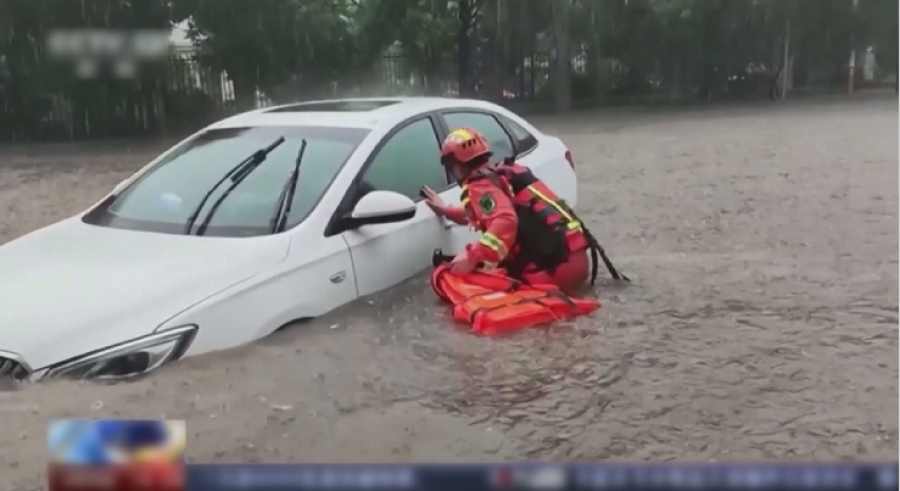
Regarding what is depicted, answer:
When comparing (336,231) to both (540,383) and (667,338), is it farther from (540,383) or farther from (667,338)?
(667,338)

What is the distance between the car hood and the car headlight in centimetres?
2

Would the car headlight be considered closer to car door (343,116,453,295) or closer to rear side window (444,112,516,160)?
car door (343,116,453,295)

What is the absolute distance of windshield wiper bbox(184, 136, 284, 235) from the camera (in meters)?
3.52

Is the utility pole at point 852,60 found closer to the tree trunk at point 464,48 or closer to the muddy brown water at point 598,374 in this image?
the muddy brown water at point 598,374

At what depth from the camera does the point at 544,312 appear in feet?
12.0

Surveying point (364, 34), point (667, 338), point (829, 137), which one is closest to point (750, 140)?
point (829, 137)

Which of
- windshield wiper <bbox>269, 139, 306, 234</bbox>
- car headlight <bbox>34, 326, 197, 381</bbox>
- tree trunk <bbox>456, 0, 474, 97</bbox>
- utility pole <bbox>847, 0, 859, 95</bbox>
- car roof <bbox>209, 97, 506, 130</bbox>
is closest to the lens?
car headlight <bbox>34, 326, 197, 381</bbox>

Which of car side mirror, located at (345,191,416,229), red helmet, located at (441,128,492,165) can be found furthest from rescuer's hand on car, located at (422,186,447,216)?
car side mirror, located at (345,191,416,229)

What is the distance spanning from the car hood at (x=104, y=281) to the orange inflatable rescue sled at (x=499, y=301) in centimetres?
74

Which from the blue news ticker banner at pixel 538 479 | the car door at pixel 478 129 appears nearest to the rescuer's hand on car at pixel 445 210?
the car door at pixel 478 129

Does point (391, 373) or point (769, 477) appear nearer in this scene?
point (769, 477)

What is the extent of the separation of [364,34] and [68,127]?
1.91 m

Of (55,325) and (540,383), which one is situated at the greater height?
(55,325)

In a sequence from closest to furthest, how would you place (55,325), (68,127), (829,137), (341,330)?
(55,325)
(341,330)
(68,127)
(829,137)
